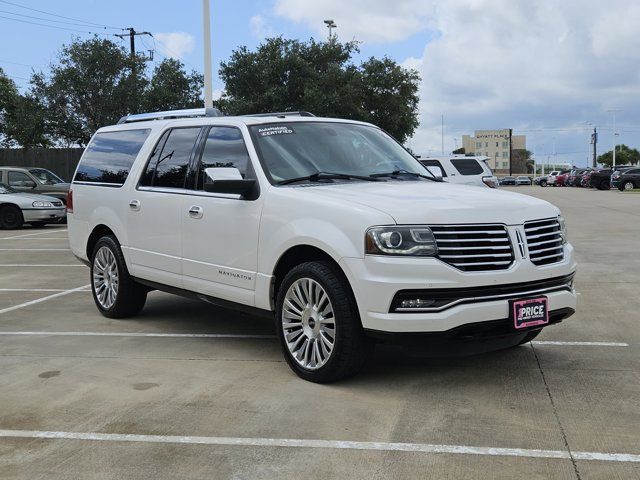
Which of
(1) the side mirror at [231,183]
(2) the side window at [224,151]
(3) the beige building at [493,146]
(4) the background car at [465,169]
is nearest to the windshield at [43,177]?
(4) the background car at [465,169]

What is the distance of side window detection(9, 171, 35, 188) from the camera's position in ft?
70.3

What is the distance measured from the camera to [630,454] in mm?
3734

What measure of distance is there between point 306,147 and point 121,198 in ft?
7.44

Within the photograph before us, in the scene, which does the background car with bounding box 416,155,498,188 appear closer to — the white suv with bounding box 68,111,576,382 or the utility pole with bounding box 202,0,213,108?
the utility pole with bounding box 202,0,213,108

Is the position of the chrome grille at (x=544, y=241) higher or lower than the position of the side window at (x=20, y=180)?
lower

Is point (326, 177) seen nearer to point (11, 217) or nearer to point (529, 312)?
point (529, 312)

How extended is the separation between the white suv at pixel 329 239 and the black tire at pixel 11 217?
13492 millimetres

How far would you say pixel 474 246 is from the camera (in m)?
4.61

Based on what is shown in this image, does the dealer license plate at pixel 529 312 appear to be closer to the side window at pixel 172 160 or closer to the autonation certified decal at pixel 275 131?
the autonation certified decal at pixel 275 131

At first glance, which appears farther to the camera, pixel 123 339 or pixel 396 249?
pixel 123 339

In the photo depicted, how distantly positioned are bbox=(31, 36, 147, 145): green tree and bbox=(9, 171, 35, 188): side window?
913 cm

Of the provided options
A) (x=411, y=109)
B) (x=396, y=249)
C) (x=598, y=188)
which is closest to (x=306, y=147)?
(x=396, y=249)

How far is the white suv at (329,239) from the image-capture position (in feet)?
14.9

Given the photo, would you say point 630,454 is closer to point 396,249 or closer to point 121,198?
point 396,249
